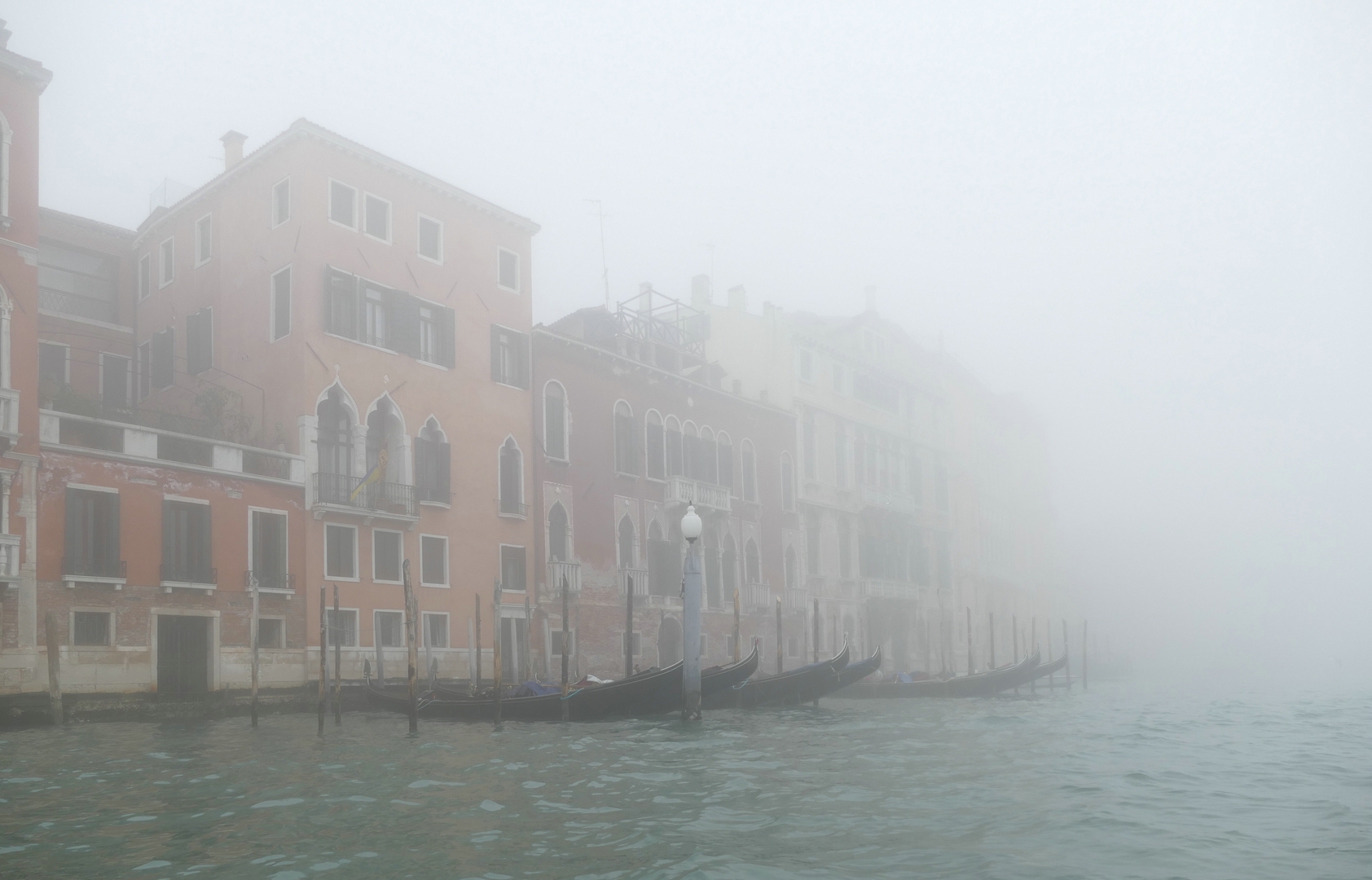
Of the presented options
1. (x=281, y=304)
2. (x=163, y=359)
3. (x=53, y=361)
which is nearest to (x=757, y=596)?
(x=281, y=304)

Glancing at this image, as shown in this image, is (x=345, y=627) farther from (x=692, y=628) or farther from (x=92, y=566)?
(x=692, y=628)

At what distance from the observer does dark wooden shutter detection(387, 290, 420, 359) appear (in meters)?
23.8

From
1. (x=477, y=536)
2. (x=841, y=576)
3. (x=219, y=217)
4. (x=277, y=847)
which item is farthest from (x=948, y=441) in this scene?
(x=277, y=847)

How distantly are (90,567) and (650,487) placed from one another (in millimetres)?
13327

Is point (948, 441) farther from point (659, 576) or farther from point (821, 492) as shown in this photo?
point (659, 576)

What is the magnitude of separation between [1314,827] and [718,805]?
4790 mm

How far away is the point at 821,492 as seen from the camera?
3544 cm

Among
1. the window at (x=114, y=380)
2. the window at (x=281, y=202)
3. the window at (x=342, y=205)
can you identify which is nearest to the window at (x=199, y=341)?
the window at (x=114, y=380)

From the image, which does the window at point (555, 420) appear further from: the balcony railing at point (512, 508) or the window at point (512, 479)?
the balcony railing at point (512, 508)

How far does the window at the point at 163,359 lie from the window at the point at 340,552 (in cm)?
586

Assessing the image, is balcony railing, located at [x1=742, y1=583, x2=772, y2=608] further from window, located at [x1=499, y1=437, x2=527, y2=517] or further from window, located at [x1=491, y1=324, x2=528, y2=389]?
window, located at [x1=491, y1=324, x2=528, y2=389]

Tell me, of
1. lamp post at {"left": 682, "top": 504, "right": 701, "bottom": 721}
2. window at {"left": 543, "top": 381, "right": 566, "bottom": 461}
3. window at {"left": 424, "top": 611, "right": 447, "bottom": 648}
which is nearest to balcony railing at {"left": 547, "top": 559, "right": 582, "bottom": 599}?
window at {"left": 543, "top": 381, "right": 566, "bottom": 461}

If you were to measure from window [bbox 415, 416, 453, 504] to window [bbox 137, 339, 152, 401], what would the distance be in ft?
20.8

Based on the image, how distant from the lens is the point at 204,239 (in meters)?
25.3
